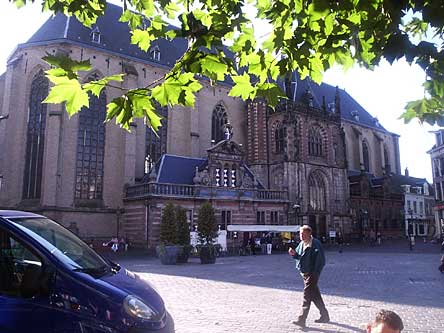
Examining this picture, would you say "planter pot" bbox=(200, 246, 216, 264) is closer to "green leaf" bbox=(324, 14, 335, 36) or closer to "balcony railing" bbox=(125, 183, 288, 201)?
"balcony railing" bbox=(125, 183, 288, 201)

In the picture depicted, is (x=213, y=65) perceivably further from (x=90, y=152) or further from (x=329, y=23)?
(x=90, y=152)

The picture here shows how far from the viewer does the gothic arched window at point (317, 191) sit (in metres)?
42.0

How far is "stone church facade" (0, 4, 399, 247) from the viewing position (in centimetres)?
3052

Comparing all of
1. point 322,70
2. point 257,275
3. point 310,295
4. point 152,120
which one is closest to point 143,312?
point 152,120

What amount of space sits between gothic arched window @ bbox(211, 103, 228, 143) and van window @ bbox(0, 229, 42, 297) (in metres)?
36.7

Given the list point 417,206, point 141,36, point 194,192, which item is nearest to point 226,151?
point 194,192

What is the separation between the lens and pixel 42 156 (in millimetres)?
31188

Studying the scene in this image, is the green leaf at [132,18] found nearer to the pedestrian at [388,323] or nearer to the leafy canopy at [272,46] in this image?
the leafy canopy at [272,46]

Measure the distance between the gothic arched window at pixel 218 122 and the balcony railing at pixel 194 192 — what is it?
7.91 m

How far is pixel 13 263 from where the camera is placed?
374 centimetres

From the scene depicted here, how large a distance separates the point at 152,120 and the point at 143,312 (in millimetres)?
1774

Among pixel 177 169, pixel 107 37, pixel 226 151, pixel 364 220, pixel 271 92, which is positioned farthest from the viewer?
pixel 364 220

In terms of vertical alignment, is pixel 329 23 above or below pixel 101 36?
below

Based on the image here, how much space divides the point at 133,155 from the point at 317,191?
1992cm
